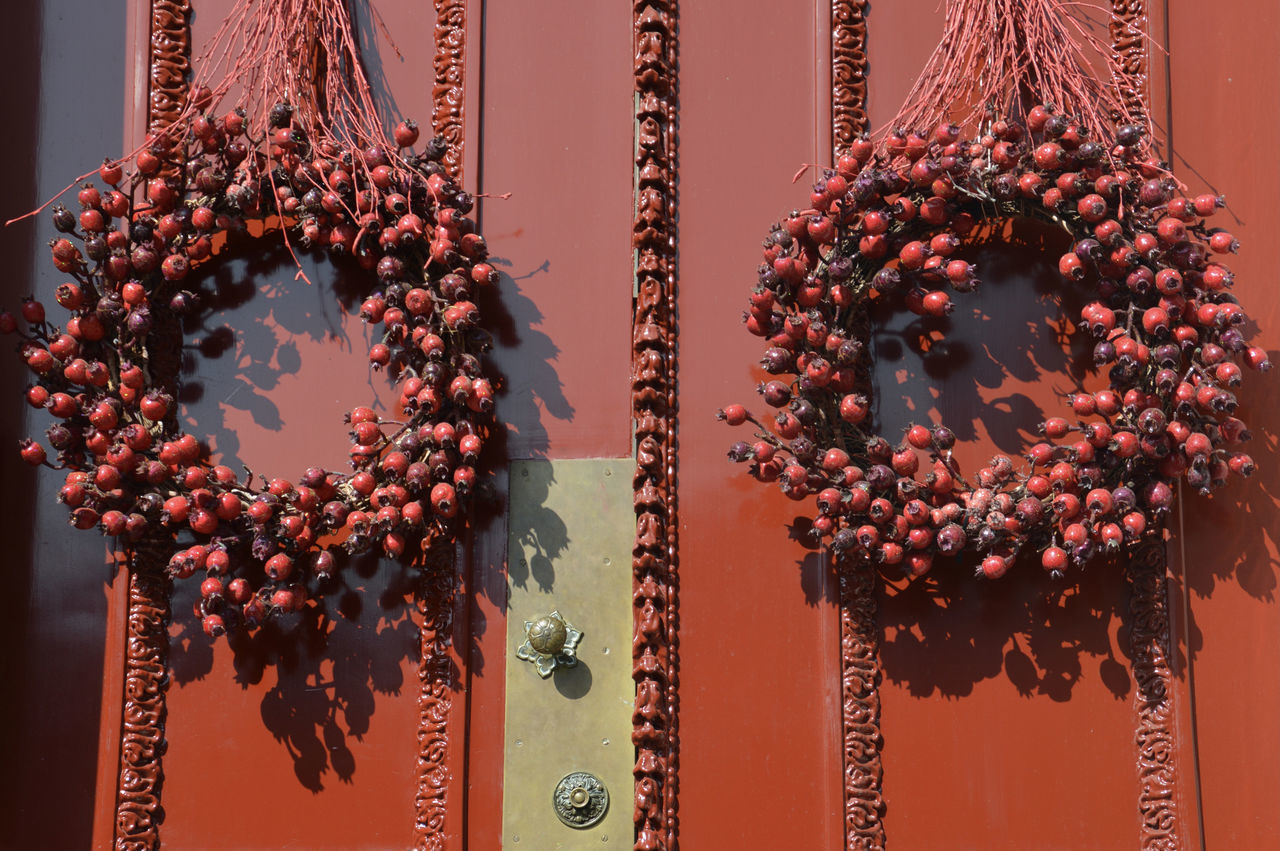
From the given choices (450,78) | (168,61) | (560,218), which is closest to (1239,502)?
(560,218)

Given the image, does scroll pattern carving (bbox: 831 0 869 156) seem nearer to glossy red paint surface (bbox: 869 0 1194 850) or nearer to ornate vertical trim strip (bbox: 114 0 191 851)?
glossy red paint surface (bbox: 869 0 1194 850)

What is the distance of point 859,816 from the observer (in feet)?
5.74

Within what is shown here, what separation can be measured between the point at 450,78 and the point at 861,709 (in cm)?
127

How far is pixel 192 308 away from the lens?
6.00ft

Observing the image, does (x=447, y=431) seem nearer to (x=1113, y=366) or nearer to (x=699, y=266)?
(x=699, y=266)

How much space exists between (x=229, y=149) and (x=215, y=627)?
0.76 meters

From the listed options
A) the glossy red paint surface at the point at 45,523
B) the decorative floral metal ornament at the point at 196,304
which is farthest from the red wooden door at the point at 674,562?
the decorative floral metal ornament at the point at 196,304

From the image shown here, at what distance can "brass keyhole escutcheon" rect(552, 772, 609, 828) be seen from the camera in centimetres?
175

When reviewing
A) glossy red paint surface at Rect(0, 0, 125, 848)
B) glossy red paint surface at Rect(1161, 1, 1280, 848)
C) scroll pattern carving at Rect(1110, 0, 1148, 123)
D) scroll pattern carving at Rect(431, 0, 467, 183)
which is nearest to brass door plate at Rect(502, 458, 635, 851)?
scroll pattern carving at Rect(431, 0, 467, 183)

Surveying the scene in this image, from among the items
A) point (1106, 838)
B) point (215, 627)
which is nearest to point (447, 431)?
point (215, 627)

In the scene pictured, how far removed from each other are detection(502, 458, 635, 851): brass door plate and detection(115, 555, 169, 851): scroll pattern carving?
22.3 inches

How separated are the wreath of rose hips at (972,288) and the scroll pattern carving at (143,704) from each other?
38.2 inches

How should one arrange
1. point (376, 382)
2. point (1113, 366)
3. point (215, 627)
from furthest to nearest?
point (376, 382) < point (1113, 366) < point (215, 627)

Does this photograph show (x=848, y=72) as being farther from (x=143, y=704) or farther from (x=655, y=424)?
(x=143, y=704)
